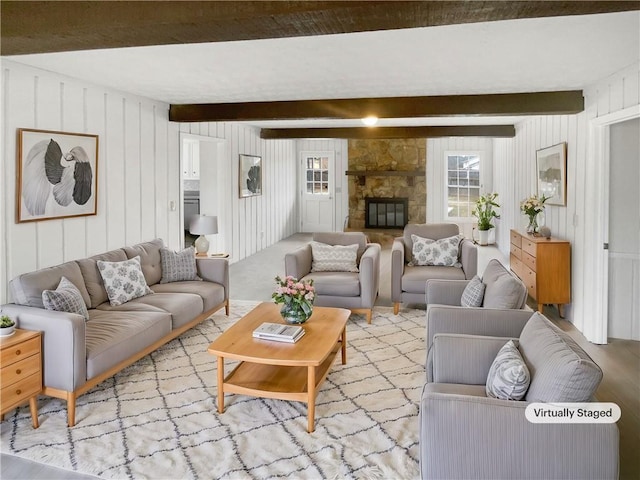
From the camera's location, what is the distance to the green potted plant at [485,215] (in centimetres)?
1012

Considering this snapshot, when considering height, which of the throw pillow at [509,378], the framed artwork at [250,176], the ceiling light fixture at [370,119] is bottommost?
the throw pillow at [509,378]

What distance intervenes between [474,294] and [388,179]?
8144mm

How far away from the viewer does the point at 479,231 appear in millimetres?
10281

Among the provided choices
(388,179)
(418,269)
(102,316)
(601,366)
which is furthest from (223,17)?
(388,179)

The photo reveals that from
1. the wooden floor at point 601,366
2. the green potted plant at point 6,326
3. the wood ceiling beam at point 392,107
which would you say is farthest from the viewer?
the wood ceiling beam at point 392,107

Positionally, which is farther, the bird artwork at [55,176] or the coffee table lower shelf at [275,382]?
the bird artwork at [55,176]

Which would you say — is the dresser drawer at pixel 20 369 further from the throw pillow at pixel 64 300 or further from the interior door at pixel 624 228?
the interior door at pixel 624 228

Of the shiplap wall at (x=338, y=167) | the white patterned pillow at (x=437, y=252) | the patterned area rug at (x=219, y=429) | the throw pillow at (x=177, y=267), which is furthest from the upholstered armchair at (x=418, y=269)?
the shiplap wall at (x=338, y=167)

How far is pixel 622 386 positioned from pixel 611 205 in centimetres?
172

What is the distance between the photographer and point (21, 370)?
2785 millimetres

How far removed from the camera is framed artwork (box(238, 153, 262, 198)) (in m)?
8.24

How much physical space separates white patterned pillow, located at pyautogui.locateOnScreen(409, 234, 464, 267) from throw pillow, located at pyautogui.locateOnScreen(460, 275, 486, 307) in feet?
5.66

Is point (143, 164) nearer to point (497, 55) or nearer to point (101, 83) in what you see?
point (101, 83)

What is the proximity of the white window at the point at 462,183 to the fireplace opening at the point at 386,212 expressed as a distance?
3.34 ft
